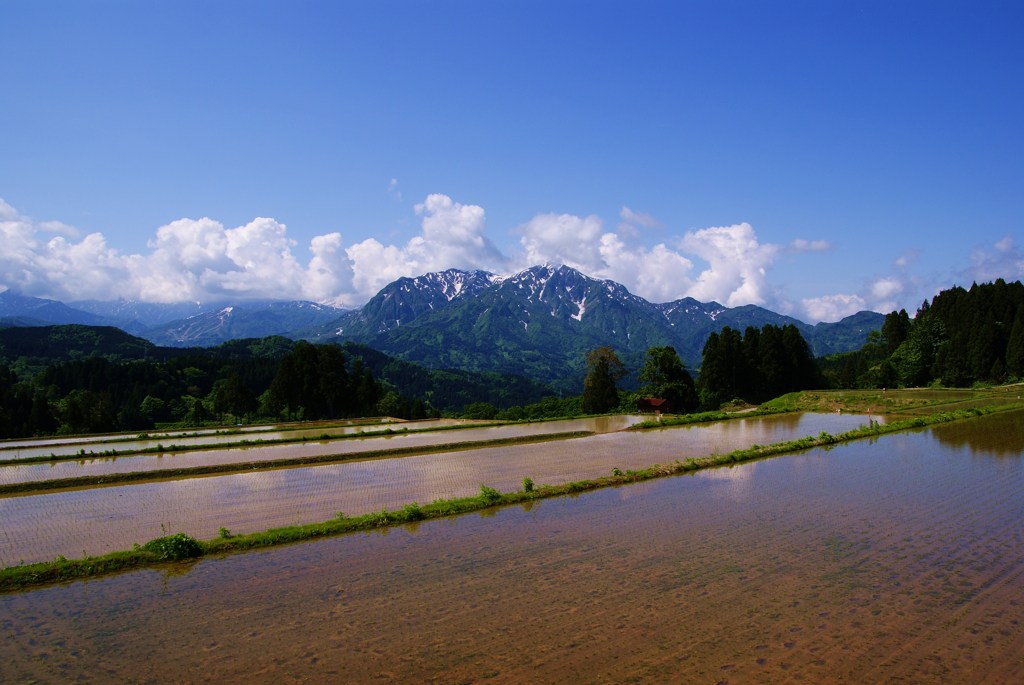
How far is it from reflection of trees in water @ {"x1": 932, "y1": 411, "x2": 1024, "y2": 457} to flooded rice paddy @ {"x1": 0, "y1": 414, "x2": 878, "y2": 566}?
7.55m

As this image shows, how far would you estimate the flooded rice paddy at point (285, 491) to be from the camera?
51.2 feet

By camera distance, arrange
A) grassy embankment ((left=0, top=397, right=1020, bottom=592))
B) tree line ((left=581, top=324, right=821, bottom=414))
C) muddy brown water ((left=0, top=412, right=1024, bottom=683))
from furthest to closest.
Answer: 1. tree line ((left=581, top=324, right=821, bottom=414))
2. grassy embankment ((left=0, top=397, right=1020, bottom=592))
3. muddy brown water ((left=0, top=412, right=1024, bottom=683))

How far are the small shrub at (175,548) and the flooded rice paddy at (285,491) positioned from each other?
1.34 meters

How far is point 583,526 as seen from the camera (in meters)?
15.2

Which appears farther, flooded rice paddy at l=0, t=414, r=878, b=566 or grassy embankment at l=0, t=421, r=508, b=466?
grassy embankment at l=0, t=421, r=508, b=466

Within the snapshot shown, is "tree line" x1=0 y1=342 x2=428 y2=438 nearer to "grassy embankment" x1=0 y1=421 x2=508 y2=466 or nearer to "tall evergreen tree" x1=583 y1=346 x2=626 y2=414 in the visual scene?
"grassy embankment" x1=0 y1=421 x2=508 y2=466

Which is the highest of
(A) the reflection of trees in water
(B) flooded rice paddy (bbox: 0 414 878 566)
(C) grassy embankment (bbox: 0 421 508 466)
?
(C) grassy embankment (bbox: 0 421 508 466)

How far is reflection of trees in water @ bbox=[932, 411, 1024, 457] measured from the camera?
25.3m

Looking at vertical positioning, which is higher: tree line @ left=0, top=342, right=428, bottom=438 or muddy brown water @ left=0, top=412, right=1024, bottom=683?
tree line @ left=0, top=342, right=428, bottom=438

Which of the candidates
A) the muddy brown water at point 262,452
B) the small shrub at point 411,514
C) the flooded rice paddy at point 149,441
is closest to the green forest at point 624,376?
the flooded rice paddy at point 149,441

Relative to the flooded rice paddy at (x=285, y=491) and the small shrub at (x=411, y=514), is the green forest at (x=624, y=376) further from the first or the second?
the small shrub at (x=411, y=514)

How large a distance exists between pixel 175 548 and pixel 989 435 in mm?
35143

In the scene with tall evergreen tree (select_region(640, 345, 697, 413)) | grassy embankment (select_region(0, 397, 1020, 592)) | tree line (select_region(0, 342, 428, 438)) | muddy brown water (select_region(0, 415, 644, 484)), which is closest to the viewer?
grassy embankment (select_region(0, 397, 1020, 592))

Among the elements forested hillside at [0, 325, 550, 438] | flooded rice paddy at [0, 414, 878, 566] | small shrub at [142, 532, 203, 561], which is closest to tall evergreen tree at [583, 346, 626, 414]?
forested hillside at [0, 325, 550, 438]
